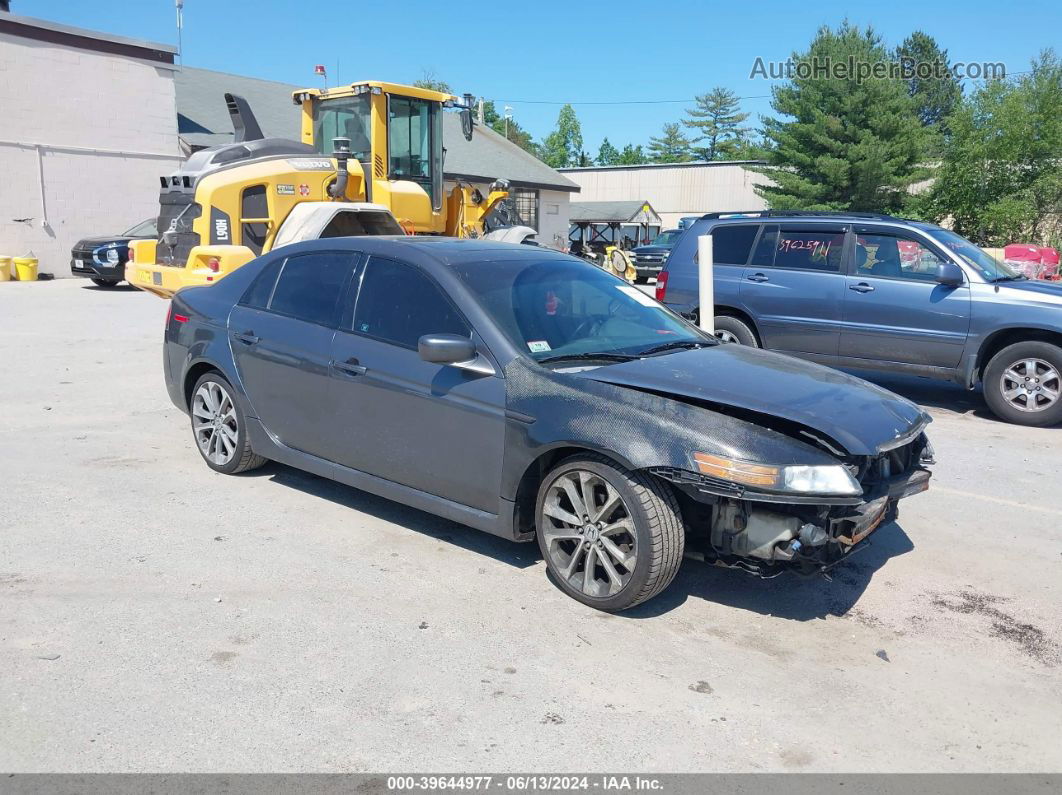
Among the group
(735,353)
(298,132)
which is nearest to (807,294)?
(735,353)

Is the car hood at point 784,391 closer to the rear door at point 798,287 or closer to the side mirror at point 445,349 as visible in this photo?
the side mirror at point 445,349

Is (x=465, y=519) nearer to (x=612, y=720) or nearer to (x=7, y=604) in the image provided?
(x=612, y=720)

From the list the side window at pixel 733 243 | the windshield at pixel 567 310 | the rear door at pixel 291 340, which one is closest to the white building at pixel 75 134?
the side window at pixel 733 243

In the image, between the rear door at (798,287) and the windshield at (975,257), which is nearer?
the windshield at (975,257)

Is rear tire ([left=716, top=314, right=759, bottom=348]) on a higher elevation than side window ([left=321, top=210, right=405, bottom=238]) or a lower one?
lower

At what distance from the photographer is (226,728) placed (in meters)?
3.11

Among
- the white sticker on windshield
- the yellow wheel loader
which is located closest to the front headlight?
the white sticker on windshield

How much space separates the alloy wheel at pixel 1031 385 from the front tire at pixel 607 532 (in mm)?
5656

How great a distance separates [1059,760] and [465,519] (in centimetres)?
265

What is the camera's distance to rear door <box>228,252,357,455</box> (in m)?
5.12

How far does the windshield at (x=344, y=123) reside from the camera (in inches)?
507

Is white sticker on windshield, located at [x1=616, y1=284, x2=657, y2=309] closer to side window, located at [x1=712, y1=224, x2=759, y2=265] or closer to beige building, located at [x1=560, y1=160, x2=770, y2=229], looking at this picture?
side window, located at [x1=712, y1=224, x2=759, y2=265]

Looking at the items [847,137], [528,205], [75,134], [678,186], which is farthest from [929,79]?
[75,134]

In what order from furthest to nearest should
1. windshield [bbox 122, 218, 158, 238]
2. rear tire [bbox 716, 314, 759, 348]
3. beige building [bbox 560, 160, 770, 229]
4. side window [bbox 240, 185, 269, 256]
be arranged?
beige building [bbox 560, 160, 770, 229]
windshield [bbox 122, 218, 158, 238]
side window [bbox 240, 185, 269, 256]
rear tire [bbox 716, 314, 759, 348]
